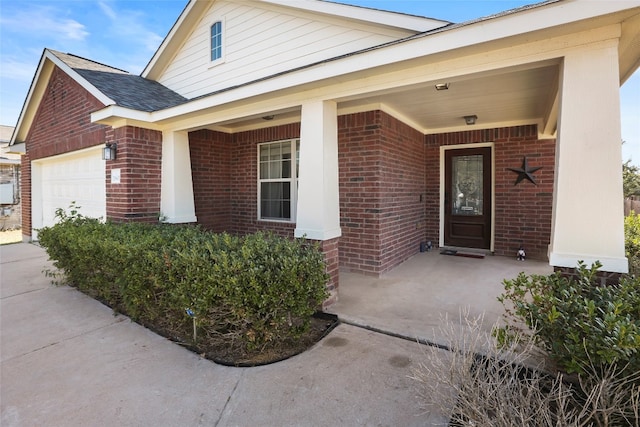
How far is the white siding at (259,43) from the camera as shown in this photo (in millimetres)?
5137

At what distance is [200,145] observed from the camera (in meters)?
6.95

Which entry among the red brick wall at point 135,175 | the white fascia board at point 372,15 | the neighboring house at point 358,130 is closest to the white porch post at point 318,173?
the neighboring house at point 358,130

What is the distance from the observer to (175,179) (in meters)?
5.89

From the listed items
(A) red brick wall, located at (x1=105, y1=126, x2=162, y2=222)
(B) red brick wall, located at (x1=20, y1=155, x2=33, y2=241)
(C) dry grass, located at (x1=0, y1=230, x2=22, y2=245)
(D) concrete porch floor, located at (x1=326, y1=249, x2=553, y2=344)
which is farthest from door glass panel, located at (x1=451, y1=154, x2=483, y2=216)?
(C) dry grass, located at (x1=0, y1=230, x2=22, y2=245)

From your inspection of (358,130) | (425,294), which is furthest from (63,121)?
(425,294)

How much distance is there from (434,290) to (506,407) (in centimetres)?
311

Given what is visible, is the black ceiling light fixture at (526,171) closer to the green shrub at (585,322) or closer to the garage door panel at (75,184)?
the green shrub at (585,322)

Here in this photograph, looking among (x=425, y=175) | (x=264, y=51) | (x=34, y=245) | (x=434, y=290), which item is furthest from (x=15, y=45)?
(x=434, y=290)

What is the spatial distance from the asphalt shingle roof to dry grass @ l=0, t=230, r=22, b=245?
7172mm

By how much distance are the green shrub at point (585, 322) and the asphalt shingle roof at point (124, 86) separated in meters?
5.93

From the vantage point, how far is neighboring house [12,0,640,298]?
2570 mm

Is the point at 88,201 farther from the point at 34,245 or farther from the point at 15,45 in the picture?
the point at 15,45

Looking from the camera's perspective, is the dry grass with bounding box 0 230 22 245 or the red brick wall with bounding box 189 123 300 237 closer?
the red brick wall with bounding box 189 123 300 237

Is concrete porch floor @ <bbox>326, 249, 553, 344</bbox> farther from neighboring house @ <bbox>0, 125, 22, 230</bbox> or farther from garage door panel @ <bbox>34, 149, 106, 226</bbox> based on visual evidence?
neighboring house @ <bbox>0, 125, 22, 230</bbox>
